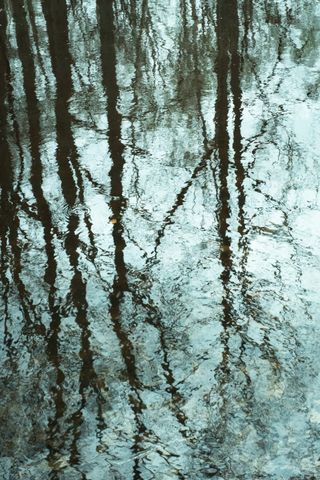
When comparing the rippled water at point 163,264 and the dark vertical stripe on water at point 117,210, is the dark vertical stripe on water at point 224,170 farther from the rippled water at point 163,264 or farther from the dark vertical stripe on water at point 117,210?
the dark vertical stripe on water at point 117,210

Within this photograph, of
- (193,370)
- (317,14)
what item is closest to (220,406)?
(193,370)

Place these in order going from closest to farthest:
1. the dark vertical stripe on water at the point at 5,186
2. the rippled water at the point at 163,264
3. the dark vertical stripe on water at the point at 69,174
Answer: the rippled water at the point at 163,264 → the dark vertical stripe on water at the point at 69,174 → the dark vertical stripe on water at the point at 5,186

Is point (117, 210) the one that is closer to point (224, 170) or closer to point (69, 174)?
point (69, 174)

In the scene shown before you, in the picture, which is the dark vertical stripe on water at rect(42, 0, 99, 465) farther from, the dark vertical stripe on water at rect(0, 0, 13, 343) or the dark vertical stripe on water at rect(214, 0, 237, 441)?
the dark vertical stripe on water at rect(214, 0, 237, 441)

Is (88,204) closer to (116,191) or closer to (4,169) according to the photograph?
(116,191)

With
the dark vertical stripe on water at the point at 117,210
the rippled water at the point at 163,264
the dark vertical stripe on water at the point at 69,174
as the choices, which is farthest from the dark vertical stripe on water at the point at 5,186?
the dark vertical stripe on water at the point at 117,210

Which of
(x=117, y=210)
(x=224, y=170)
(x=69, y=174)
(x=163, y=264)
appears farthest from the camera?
(x=69, y=174)

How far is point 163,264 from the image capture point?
16.5 ft

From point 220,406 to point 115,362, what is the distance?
0.81 meters

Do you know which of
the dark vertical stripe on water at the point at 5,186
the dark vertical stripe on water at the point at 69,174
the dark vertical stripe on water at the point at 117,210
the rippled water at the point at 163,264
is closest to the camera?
the rippled water at the point at 163,264

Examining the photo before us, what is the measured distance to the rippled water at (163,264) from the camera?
3.58m

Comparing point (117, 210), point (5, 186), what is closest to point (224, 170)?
point (117, 210)

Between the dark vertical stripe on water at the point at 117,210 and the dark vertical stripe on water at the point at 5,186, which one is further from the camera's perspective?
the dark vertical stripe on water at the point at 5,186

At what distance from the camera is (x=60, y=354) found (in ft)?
13.8
